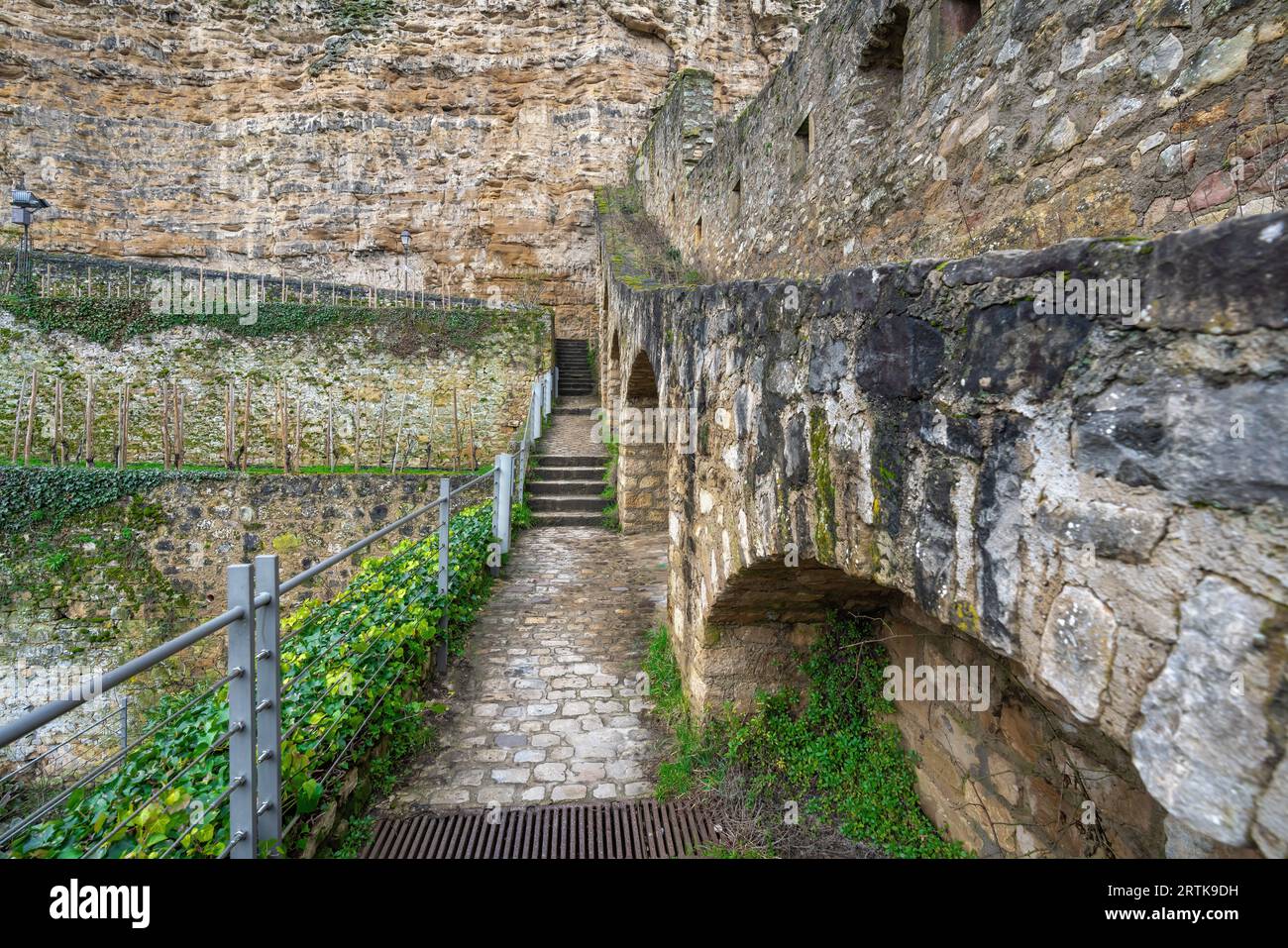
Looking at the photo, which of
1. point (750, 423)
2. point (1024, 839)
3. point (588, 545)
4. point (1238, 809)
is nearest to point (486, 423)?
point (588, 545)

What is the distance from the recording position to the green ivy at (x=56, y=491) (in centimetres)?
969

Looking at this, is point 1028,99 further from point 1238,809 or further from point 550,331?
point 550,331

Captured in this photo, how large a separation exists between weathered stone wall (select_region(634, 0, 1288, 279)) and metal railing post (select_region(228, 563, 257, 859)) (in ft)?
11.8

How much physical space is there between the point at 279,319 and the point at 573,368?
667 cm

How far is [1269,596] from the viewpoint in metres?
1.00

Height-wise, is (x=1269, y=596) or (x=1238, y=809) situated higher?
(x=1269, y=596)

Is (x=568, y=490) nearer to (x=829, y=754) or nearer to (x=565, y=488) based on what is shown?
(x=565, y=488)

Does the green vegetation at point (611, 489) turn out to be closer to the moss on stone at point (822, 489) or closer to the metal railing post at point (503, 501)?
the metal railing post at point (503, 501)

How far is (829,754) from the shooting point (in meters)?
3.29

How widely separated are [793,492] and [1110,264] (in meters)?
1.40

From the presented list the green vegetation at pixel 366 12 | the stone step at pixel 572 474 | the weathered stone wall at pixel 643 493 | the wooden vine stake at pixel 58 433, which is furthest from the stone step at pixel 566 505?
the green vegetation at pixel 366 12

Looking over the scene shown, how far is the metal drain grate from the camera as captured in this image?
3.08 meters

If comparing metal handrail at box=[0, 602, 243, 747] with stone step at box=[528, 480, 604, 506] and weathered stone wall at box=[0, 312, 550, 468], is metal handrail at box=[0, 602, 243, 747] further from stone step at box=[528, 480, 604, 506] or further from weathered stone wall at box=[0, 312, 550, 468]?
weathered stone wall at box=[0, 312, 550, 468]

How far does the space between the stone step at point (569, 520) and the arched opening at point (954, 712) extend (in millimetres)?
5795
